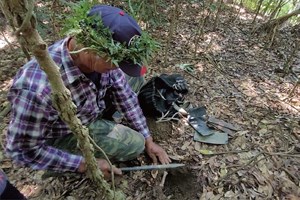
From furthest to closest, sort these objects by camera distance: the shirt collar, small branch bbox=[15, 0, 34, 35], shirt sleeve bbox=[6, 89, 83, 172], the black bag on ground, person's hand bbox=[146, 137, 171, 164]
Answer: the black bag on ground < person's hand bbox=[146, 137, 171, 164] < the shirt collar < shirt sleeve bbox=[6, 89, 83, 172] < small branch bbox=[15, 0, 34, 35]

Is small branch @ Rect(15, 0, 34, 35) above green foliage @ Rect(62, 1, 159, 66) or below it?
above

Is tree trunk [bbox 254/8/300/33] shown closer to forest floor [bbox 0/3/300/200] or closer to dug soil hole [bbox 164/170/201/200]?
forest floor [bbox 0/3/300/200]

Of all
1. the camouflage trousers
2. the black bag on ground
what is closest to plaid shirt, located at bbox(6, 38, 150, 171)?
the camouflage trousers

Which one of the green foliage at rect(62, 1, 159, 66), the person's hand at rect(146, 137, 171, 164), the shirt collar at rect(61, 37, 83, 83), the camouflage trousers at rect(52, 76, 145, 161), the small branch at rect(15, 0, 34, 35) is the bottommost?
the person's hand at rect(146, 137, 171, 164)

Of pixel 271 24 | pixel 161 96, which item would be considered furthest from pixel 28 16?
pixel 271 24

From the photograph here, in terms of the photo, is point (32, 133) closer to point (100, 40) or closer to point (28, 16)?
point (100, 40)

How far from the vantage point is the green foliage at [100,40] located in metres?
1.41

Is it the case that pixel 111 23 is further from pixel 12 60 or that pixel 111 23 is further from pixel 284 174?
pixel 12 60

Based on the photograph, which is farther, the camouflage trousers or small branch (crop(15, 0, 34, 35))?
the camouflage trousers

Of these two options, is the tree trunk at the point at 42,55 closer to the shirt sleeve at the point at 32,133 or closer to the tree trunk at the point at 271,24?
the shirt sleeve at the point at 32,133

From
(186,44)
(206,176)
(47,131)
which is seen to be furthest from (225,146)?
(186,44)

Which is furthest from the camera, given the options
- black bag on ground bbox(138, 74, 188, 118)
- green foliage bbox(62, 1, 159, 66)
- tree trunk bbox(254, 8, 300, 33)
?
tree trunk bbox(254, 8, 300, 33)

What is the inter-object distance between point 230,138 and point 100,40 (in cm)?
172

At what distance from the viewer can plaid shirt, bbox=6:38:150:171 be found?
5.32 ft
